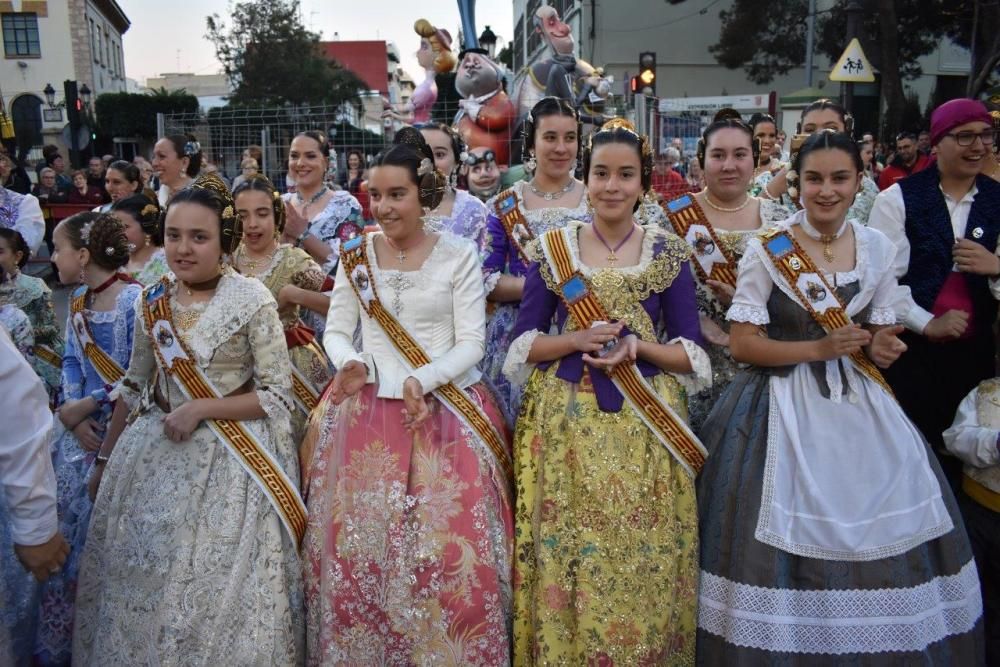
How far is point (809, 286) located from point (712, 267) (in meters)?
0.76

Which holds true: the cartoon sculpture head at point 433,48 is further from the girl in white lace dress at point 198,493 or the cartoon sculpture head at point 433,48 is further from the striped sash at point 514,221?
the girl in white lace dress at point 198,493

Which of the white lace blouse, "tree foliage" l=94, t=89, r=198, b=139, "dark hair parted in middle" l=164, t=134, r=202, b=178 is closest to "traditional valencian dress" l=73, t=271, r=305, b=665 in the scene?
the white lace blouse

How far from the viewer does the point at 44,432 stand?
2.54m

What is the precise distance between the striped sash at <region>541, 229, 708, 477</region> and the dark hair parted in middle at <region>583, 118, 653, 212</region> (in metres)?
0.40

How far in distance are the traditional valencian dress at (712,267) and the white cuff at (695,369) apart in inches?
24.8

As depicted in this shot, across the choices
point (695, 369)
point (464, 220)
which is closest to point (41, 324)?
point (464, 220)

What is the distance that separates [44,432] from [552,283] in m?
1.82

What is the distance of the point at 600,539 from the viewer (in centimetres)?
300

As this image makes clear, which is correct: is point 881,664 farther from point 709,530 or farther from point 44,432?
point 44,432

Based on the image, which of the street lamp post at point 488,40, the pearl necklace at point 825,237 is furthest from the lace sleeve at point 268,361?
the street lamp post at point 488,40

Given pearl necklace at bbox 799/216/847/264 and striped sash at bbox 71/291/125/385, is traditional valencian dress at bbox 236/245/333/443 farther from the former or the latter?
pearl necklace at bbox 799/216/847/264

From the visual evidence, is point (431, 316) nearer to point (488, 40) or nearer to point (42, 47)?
point (488, 40)

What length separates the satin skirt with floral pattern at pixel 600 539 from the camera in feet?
9.65

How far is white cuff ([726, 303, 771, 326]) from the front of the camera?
10.6 ft
